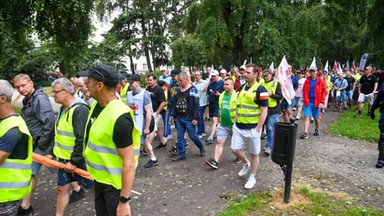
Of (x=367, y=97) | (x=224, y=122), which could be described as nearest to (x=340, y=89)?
(x=367, y=97)

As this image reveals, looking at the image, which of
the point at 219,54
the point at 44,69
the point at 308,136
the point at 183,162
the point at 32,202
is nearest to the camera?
the point at 32,202

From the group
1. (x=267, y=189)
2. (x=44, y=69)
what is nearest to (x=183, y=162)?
(x=267, y=189)

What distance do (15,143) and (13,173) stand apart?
29 centimetres

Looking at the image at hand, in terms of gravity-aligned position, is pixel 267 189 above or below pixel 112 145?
below

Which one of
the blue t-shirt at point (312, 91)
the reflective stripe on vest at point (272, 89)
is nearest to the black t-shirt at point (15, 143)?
the reflective stripe on vest at point (272, 89)

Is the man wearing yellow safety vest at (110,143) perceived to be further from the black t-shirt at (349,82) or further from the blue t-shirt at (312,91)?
the black t-shirt at (349,82)

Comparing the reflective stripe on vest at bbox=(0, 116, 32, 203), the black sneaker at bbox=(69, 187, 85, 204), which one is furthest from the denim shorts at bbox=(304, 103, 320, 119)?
the reflective stripe on vest at bbox=(0, 116, 32, 203)

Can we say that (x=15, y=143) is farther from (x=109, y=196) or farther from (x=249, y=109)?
(x=249, y=109)

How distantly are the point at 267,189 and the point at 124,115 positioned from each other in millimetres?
3409

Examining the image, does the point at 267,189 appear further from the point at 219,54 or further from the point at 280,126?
the point at 219,54

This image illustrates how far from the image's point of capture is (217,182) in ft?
17.8

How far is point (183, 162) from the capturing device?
6.66m

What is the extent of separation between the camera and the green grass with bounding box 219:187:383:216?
4.23 m

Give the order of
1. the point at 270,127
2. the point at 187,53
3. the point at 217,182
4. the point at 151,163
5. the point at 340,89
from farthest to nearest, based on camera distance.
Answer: the point at 187,53, the point at 340,89, the point at 270,127, the point at 151,163, the point at 217,182
